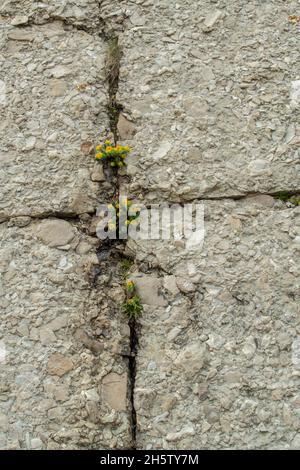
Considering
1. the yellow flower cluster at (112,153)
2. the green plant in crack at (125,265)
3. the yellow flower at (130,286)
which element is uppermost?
the yellow flower cluster at (112,153)

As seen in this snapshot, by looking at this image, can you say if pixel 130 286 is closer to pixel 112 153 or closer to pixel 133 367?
pixel 133 367

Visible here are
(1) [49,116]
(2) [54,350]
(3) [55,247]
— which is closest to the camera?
(2) [54,350]

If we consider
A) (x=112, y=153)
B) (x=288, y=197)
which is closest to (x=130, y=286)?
(x=112, y=153)

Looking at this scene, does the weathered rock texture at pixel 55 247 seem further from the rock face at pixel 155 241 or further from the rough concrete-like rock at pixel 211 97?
the rough concrete-like rock at pixel 211 97

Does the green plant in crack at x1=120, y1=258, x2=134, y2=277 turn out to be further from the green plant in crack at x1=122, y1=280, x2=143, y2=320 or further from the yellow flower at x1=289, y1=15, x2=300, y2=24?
the yellow flower at x1=289, y1=15, x2=300, y2=24

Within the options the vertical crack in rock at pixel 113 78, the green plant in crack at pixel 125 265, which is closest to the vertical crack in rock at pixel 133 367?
the green plant in crack at pixel 125 265

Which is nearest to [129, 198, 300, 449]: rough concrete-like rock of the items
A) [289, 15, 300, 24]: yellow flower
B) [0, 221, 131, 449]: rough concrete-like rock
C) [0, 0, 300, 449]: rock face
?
[0, 0, 300, 449]: rock face
